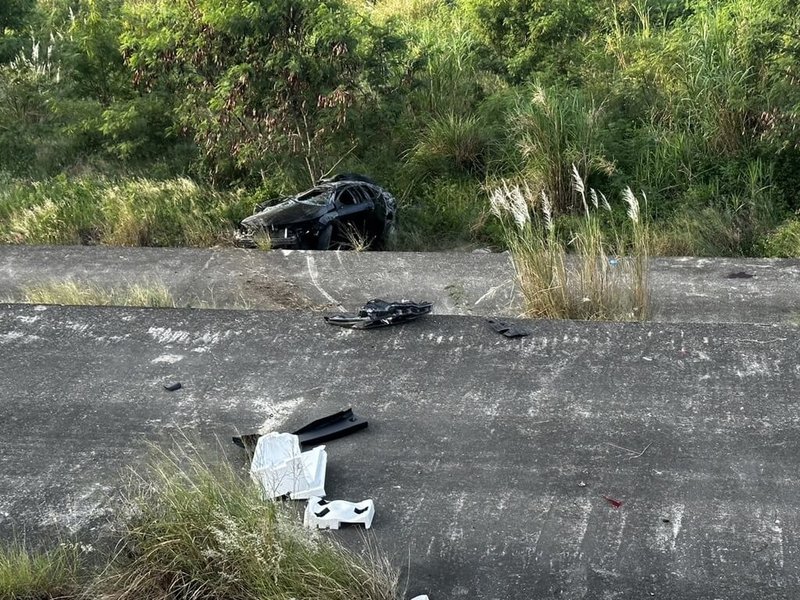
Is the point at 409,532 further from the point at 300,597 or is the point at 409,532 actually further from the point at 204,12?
the point at 204,12

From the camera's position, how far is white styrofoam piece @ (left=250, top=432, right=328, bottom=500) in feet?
13.0

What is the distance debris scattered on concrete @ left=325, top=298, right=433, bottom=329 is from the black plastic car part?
0.96 m

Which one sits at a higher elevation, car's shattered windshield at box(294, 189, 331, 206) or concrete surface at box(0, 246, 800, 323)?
car's shattered windshield at box(294, 189, 331, 206)

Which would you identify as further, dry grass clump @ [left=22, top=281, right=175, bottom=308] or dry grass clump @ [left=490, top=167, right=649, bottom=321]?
dry grass clump @ [left=22, top=281, right=175, bottom=308]

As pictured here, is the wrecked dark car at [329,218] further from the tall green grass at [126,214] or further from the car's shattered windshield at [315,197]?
the tall green grass at [126,214]

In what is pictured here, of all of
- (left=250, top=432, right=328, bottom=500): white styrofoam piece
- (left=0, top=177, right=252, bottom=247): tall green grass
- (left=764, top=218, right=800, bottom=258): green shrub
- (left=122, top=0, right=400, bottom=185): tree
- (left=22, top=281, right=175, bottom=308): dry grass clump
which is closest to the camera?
(left=250, top=432, right=328, bottom=500): white styrofoam piece

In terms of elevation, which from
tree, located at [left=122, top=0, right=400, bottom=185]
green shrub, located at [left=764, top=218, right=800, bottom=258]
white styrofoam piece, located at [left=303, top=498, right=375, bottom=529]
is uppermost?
tree, located at [left=122, top=0, right=400, bottom=185]

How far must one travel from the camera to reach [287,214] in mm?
8391

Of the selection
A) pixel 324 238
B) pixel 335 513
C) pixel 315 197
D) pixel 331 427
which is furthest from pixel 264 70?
pixel 335 513

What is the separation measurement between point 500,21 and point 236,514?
925 cm

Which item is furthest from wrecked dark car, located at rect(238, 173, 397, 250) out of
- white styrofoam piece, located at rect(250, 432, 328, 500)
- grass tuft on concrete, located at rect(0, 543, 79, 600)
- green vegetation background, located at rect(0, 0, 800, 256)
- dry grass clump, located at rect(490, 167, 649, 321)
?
grass tuft on concrete, located at rect(0, 543, 79, 600)

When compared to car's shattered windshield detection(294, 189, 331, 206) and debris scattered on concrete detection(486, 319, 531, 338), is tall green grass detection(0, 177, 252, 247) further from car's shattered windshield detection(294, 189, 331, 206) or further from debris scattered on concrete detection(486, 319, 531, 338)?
debris scattered on concrete detection(486, 319, 531, 338)

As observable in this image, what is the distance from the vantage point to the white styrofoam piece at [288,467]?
3971 mm

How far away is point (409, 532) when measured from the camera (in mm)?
3789
